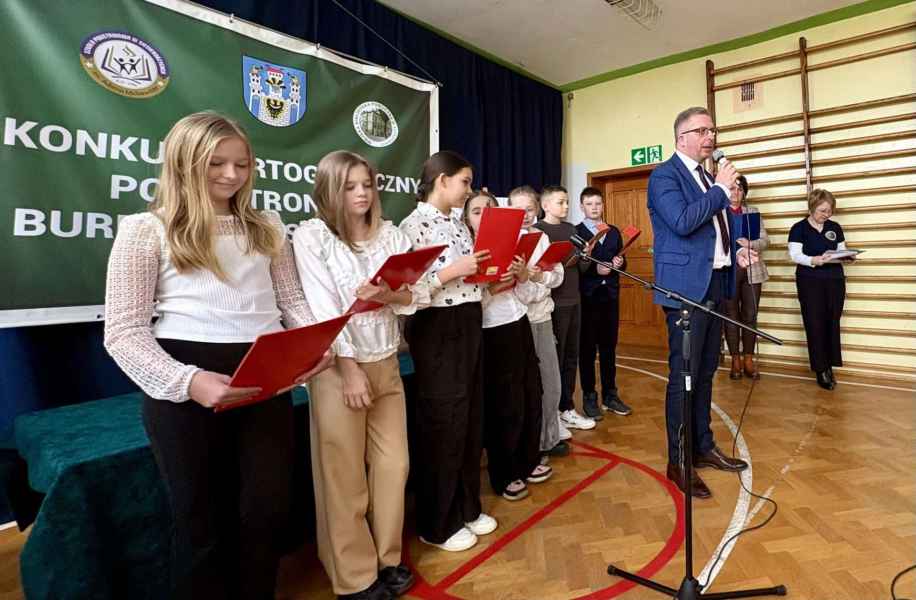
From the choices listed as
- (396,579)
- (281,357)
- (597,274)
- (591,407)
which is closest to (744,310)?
(597,274)

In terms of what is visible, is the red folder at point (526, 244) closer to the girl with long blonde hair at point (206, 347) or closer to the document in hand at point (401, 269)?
the document in hand at point (401, 269)

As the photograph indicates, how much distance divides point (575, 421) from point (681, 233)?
1.32 metres

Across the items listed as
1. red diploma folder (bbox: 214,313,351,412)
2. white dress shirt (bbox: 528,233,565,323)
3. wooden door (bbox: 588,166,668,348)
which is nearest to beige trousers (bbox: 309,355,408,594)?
red diploma folder (bbox: 214,313,351,412)

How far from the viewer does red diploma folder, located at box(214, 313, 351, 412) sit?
85 cm

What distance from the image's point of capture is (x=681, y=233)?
2.02 metres

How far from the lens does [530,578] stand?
1543 millimetres

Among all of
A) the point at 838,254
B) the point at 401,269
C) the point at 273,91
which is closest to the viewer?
the point at 401,269

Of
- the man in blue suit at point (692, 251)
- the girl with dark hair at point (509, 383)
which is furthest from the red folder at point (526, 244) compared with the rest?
the man in blue suit at point (692, 251)

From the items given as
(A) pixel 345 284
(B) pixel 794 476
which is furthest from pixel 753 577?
(A) pixel 345 284

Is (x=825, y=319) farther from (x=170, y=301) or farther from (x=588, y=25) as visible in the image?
(x=170, y=301)

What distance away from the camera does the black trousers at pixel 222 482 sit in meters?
0.97

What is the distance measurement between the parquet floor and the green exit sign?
3.05 meters

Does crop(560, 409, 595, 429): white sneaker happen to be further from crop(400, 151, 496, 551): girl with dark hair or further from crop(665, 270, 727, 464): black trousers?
crop(400, 151, 496, 551): girl with dark hair

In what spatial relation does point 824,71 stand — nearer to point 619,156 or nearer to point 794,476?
point 619,156
